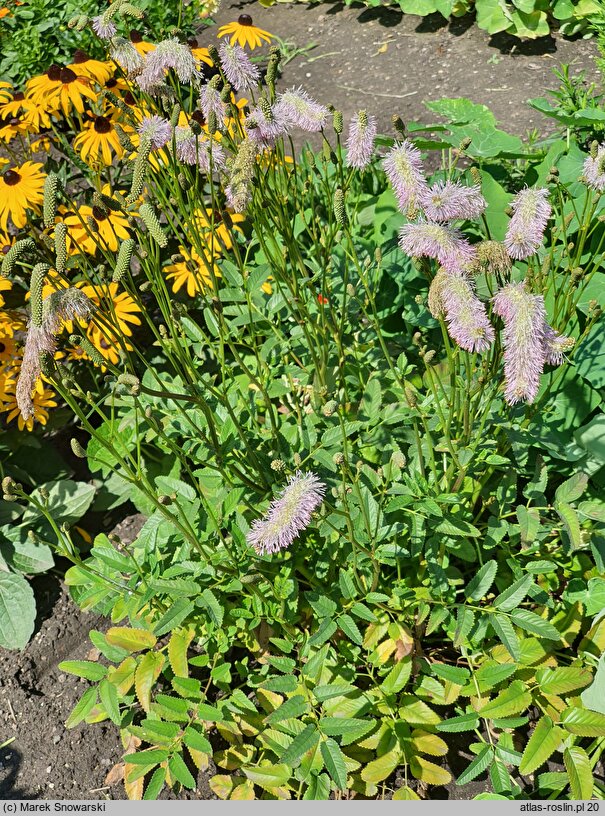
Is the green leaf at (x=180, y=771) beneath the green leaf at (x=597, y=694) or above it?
beneath

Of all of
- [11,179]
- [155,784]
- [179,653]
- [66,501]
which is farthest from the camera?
[66,501]

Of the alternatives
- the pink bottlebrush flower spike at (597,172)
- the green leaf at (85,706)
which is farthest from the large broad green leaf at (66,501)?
the pink bottlebrush flower spike at (597,172)

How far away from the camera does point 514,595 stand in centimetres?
153

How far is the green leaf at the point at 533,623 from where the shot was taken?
4.83ft

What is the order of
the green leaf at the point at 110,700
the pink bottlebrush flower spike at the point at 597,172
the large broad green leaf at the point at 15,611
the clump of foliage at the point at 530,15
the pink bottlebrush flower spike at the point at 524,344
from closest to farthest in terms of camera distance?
1. the pink bottlebrush flower spike at the point at 524,344
2. the pink bottlebrush flower spike at the point at 597,172
3. the green leaf at the point at 110,700
4. the large broad green leaf at the point at 15,611
5. the clump of foliage at the point at 530,15

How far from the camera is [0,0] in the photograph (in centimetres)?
416

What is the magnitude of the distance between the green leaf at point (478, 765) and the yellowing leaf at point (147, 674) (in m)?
0.68

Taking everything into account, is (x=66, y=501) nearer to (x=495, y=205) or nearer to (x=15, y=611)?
(x=15, y=611)

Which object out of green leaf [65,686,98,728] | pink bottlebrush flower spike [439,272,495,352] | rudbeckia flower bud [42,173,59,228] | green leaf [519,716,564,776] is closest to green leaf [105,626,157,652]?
green leaf [65,686,98,728]

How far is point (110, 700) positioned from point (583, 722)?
3.24 ft

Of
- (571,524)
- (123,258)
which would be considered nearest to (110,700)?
(123,258)

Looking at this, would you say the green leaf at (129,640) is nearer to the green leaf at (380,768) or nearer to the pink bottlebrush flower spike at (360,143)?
the green leaf at (380,768)

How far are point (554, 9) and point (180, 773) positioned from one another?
3823 mm

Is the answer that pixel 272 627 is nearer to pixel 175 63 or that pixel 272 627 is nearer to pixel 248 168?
pixel 248 168
